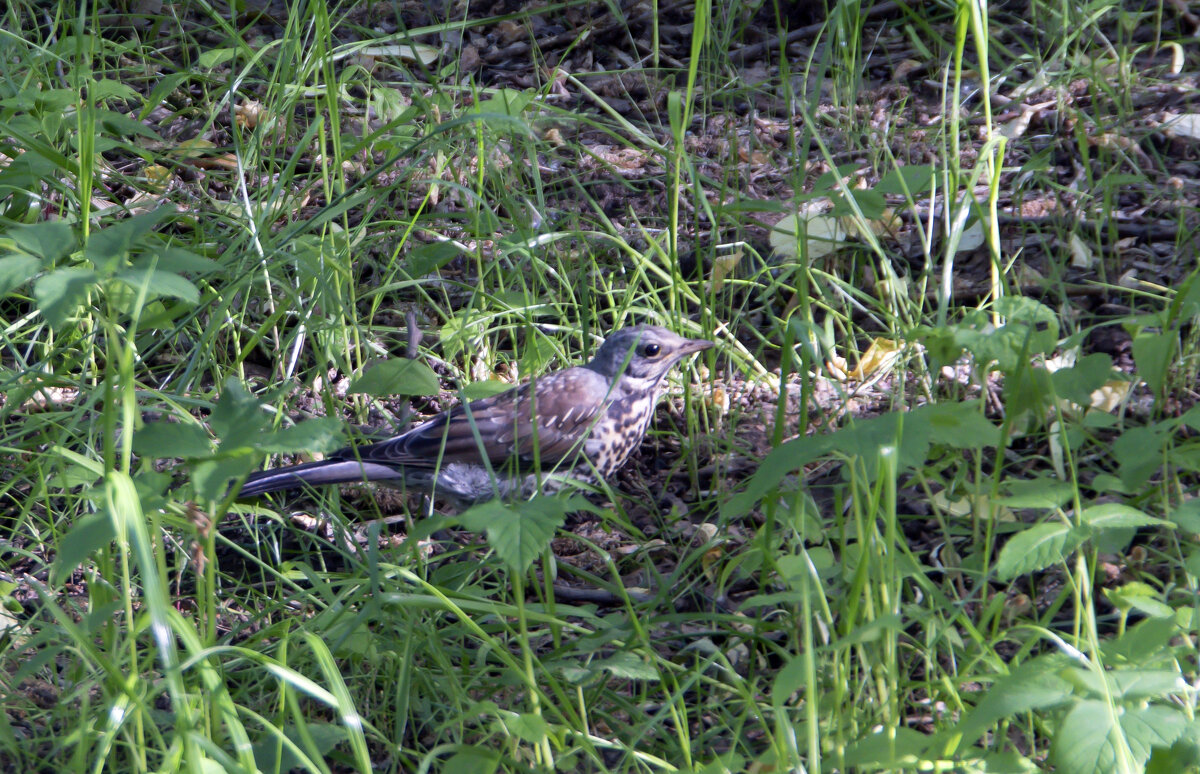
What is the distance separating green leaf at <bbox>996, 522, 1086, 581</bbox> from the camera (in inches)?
70.4

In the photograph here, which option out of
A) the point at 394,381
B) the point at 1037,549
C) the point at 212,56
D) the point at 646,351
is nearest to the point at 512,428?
the point at 646,351

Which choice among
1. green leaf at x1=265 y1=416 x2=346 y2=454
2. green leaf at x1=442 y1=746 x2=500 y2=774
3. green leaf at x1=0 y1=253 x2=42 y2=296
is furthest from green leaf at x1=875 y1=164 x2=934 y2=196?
green leaf at x1=0 y1=253 x2=42 y2=296

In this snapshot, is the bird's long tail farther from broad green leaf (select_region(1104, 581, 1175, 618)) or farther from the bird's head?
broad green leaf (select_region(1104, 581, 1175, 618))

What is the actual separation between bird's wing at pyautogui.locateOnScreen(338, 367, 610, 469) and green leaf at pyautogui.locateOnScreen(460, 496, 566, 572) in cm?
129

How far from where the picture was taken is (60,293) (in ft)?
6.09

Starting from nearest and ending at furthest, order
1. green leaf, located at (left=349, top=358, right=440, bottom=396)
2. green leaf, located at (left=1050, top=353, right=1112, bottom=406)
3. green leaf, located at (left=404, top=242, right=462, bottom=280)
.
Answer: green leaf, located at (left=1050, top=353, right=1112, bottom=406)
green leaf, located at (left=349, top=358, right=440, bottom=396)
green leaf, located at (left=404, top=242, right=462, bottom=280)

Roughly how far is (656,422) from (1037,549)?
6.65 feet

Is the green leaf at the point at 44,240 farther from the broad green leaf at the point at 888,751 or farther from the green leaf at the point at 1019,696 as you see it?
the green leaf at the point at 1019,696

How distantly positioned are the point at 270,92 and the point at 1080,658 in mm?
3644

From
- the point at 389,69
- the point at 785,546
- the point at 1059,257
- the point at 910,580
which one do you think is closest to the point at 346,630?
the point at 785,546

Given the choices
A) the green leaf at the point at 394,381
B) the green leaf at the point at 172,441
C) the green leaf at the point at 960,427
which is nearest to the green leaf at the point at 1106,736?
the green leaf at the point at 960,427

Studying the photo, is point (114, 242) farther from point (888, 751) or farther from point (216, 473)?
point (888, 751)

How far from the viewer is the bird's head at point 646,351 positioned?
3.40 meters

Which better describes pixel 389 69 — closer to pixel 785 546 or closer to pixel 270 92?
pixel 270 92
